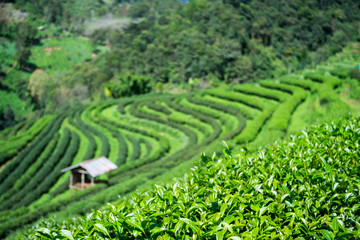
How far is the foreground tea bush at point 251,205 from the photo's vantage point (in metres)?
2.54

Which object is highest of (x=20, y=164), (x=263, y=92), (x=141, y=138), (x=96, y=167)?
(x=263, y=92)

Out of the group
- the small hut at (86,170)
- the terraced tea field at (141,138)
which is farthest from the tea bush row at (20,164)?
the small hut at (86,170)

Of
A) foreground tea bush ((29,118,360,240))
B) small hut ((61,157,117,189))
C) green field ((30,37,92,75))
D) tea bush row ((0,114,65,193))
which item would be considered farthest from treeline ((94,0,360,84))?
foreground tea bush ((29,118,360,240))

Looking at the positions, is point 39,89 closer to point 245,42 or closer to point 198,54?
point 198,54

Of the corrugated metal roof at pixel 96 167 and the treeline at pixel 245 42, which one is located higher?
the treeline at pixel 245 42

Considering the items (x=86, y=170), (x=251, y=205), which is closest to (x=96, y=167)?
(x=86, y=170)

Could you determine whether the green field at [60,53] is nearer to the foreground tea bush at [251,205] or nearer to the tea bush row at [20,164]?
the tea bush row at [20,164]

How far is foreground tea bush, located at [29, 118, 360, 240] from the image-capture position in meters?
2.54

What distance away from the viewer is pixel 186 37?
7044 cm

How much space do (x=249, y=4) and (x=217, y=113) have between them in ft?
199

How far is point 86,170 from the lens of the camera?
63.1 feet

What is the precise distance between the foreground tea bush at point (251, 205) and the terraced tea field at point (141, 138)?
8992 mm

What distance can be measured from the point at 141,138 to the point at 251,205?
86.2 feet

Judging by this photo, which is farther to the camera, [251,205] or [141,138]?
[141,138]
